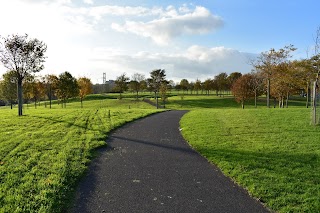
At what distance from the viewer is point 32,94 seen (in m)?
54.5

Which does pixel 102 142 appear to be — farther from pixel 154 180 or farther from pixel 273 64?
pixel 273 64

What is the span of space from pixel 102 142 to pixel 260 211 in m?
8.04

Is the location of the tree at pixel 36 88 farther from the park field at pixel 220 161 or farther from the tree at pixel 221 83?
the tree at pixel 221 83

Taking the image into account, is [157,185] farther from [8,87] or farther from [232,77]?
[232,77]

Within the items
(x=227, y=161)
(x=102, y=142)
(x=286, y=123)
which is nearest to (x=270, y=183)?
(x=227, y=161)

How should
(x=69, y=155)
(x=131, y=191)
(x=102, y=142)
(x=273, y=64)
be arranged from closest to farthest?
1. (x=131, y=191)
2. (x=69, y=155)
3. (x=102, y=142)
4. (x=273, y=64)

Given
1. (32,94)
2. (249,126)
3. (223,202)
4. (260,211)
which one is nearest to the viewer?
(260,211)

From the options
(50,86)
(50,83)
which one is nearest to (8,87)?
(50,86)

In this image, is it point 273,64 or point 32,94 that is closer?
point 273,64

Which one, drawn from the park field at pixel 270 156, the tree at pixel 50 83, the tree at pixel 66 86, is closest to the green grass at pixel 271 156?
the park field at pixel 270 156

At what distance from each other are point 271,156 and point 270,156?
0.03 meters

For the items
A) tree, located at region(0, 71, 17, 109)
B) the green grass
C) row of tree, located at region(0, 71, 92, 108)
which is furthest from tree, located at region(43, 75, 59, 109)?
the green grass

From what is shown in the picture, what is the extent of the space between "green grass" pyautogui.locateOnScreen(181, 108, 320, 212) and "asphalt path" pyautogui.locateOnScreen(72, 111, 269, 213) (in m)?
0.49

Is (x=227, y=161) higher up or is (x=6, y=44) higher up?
(x=6, y=44)
